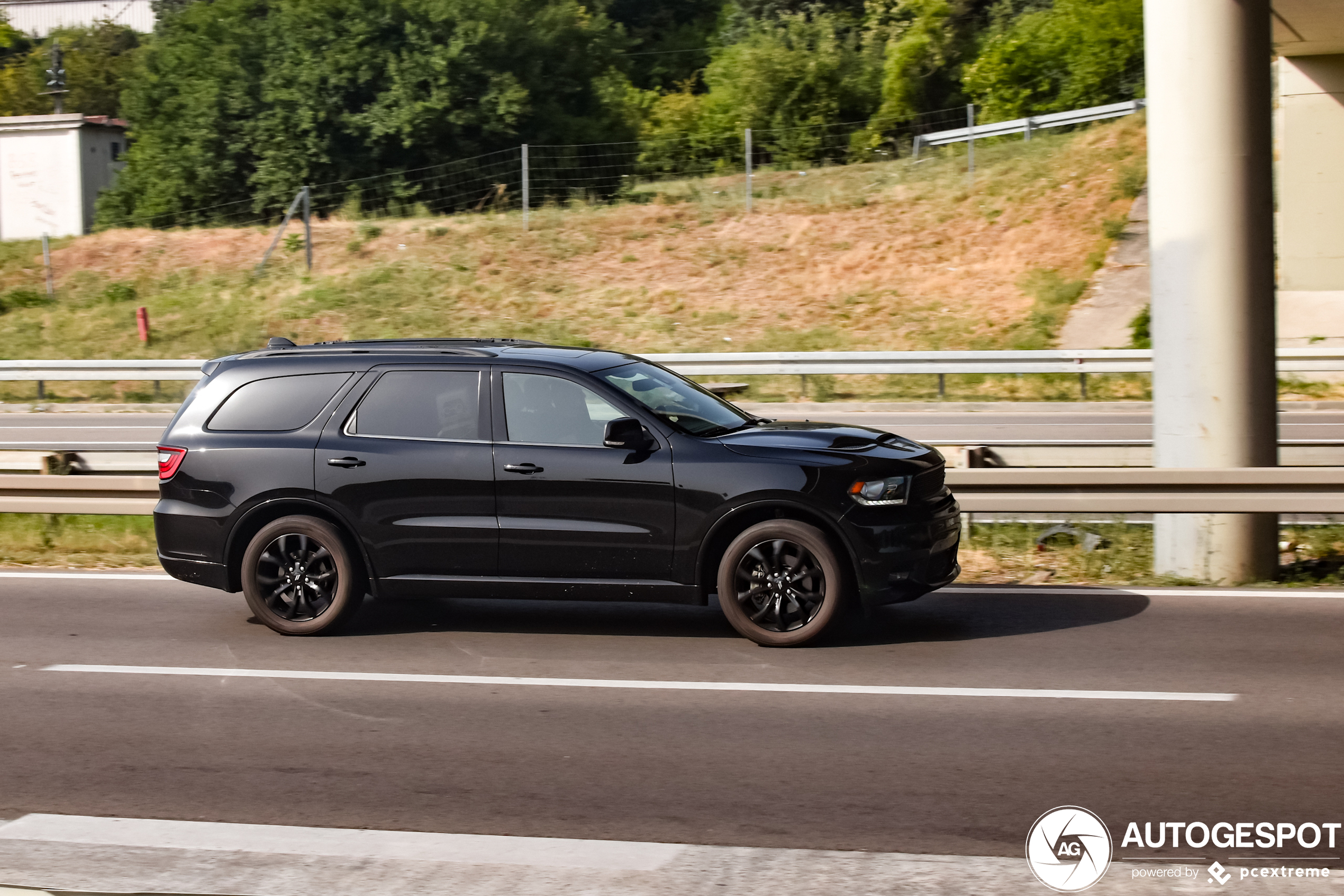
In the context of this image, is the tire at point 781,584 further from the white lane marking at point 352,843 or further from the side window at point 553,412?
the white lane marking at point 352,843

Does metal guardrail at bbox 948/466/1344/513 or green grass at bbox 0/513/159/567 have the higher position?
metal guardrail at bbox 948/466/1344/513

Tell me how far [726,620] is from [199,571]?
309 cm

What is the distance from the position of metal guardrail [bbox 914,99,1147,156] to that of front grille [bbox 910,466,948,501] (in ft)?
88.9

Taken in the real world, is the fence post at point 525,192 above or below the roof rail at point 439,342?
above

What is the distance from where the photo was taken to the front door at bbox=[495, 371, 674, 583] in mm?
7457

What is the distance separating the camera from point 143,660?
7.54m

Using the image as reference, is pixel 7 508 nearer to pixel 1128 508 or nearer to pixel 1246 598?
pixel 1128 508

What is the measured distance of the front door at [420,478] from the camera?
25.2 feet

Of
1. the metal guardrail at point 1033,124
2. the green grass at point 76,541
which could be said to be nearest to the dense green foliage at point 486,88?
the metal guardrail at point 1033,124

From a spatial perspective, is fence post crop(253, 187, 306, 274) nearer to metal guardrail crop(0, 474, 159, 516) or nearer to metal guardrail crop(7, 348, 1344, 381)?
metal guardrail crop(7, 348, 1344, 381)

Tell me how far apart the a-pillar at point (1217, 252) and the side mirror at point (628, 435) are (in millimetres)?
3597

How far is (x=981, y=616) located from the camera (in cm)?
815

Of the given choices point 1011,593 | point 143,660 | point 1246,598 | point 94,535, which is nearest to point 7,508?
point 94,535

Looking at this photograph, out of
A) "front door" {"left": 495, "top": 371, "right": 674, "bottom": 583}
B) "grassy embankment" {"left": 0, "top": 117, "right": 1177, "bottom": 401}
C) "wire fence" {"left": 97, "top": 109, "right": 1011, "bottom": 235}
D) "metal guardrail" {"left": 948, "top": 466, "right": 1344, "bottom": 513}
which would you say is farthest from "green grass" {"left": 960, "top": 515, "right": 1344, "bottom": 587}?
"wire fence" {"left": 97, "top": 109, "right": 1011, "bottom": 235}
